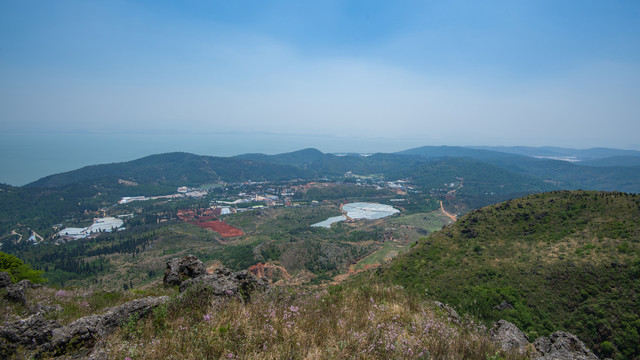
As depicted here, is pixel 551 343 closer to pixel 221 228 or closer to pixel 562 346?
pixel 562 346

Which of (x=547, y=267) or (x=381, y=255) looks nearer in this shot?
(x=547, y=267)

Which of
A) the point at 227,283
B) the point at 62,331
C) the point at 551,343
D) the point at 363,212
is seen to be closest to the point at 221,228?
the point at 363,212

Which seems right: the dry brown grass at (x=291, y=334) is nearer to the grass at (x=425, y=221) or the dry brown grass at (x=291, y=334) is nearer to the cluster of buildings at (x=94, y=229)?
the grass at (x=425, y=221)

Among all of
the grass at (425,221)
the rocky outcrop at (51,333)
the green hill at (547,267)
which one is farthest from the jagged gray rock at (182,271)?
the grass at (425,221)

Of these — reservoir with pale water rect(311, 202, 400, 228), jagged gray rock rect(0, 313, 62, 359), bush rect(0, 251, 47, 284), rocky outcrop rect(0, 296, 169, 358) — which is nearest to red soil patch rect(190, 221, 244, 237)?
reservoir with pale water rect(311, 202, 400, 228)

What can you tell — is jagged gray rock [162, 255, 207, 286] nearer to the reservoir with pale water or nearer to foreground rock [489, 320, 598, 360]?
foreground rock [489, 320, 598, 360]

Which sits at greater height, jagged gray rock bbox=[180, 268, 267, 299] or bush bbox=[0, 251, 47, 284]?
jagged gray rock bbox=[180, 268, 267, 299]

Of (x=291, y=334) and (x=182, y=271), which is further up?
(x=291, y=334)
